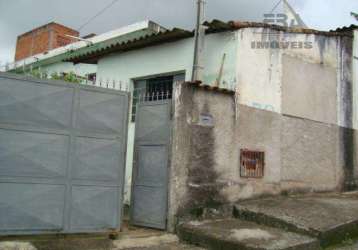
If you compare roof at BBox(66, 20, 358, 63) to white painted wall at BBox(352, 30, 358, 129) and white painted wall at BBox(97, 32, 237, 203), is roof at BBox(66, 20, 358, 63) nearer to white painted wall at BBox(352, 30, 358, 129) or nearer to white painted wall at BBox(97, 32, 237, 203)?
white painted wall at BBox(97, 32, 237, 203)

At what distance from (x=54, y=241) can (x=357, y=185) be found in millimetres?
7285

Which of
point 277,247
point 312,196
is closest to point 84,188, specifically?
point 277,247

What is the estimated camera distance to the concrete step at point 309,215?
5902 mm

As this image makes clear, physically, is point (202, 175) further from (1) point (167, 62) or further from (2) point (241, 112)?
(1) point (167, 62)

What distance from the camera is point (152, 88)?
364 inches

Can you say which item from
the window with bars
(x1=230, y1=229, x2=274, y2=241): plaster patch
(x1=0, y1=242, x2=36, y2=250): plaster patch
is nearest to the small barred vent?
(x1=230, y1=229, x2=274, y2=241): plaster patch

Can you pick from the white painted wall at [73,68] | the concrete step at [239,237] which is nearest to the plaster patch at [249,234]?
the concrete step at [239,237]

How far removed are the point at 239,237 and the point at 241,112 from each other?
2.53 meters

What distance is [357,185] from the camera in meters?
9.61

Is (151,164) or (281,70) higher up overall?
(281,70)

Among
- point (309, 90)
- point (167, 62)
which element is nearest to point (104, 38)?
point (167, 62)

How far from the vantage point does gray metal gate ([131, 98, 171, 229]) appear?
6469mm

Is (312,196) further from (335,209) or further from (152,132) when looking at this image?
(152,132)

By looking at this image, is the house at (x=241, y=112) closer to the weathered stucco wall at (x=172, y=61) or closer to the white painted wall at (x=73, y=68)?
the weathered stucco wall at (x=172, y=61)
